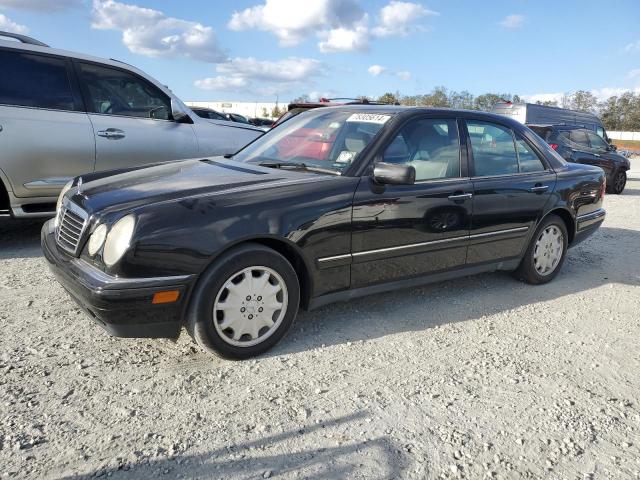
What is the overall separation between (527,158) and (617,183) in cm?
950

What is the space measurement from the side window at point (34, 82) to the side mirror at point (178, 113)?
3.52ft

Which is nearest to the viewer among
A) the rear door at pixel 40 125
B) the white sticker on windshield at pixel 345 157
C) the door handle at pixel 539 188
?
the white sticker on windshield at pixel 345 157

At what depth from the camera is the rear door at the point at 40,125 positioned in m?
4.86

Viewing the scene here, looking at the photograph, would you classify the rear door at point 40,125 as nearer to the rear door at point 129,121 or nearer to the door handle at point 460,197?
the rear door at point 129,121

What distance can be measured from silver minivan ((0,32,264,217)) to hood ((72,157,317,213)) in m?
1.68

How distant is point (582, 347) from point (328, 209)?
6.58ft

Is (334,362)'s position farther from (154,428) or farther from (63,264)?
(63,264)

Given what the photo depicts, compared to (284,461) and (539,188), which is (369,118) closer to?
(539,188)

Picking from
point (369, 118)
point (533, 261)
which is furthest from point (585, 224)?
point (369, 118)

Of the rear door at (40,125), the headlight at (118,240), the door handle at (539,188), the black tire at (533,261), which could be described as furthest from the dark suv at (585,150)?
the headlight at (118,240)

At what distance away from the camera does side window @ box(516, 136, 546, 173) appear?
454cm

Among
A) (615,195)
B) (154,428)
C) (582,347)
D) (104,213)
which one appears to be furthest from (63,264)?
(615,195)

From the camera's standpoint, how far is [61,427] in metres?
2.35

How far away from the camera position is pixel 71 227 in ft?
10.2
